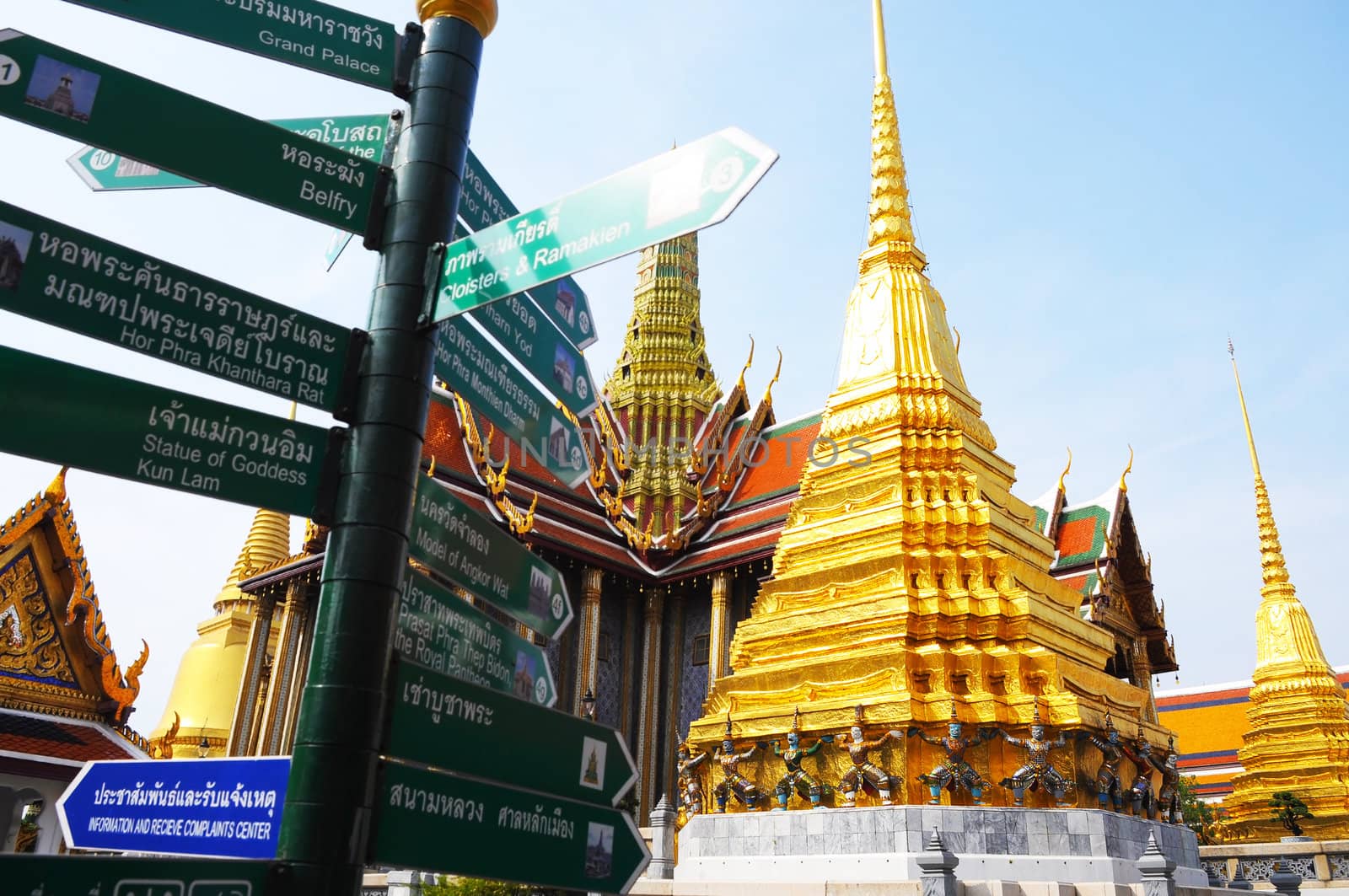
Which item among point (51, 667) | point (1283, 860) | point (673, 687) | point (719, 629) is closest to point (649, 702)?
point (673, 687)

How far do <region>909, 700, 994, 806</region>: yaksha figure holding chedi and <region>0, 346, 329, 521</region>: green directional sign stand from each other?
10189 mm

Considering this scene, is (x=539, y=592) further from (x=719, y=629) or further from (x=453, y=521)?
(x=719, y=629)

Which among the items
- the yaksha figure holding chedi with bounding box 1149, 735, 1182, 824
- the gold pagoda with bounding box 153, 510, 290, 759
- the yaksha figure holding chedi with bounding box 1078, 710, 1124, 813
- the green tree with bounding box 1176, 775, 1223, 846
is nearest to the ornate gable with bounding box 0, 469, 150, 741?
the yaksha figure holding chedi with bounding box 1078, 710, 1124, 813

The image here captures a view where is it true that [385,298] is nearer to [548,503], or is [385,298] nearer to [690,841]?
[690,841]

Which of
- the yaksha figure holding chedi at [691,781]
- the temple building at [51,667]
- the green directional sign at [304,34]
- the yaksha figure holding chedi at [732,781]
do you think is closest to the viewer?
the green directional sign at [304,34]

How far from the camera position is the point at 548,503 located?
22.7m

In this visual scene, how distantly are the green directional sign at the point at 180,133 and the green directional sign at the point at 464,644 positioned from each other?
3.41 ft

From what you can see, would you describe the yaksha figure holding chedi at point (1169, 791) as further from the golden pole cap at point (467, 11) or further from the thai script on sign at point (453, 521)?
the golden pole cap at point (467, 11)

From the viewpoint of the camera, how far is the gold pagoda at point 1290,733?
22.5m

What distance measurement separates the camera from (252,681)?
22594mm

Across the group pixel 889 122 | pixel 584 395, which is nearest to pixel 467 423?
pixel 889 122

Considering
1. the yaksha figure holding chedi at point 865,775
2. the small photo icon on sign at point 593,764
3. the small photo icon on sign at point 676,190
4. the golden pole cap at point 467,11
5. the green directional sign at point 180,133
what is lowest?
the small photo icon on sign at point 593,764

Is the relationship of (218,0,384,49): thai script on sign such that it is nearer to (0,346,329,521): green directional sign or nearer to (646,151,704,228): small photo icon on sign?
(646,151,704,228): small photo icon on sign

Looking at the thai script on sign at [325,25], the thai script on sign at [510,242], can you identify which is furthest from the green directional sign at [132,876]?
the thai script on sign at [325,25]
